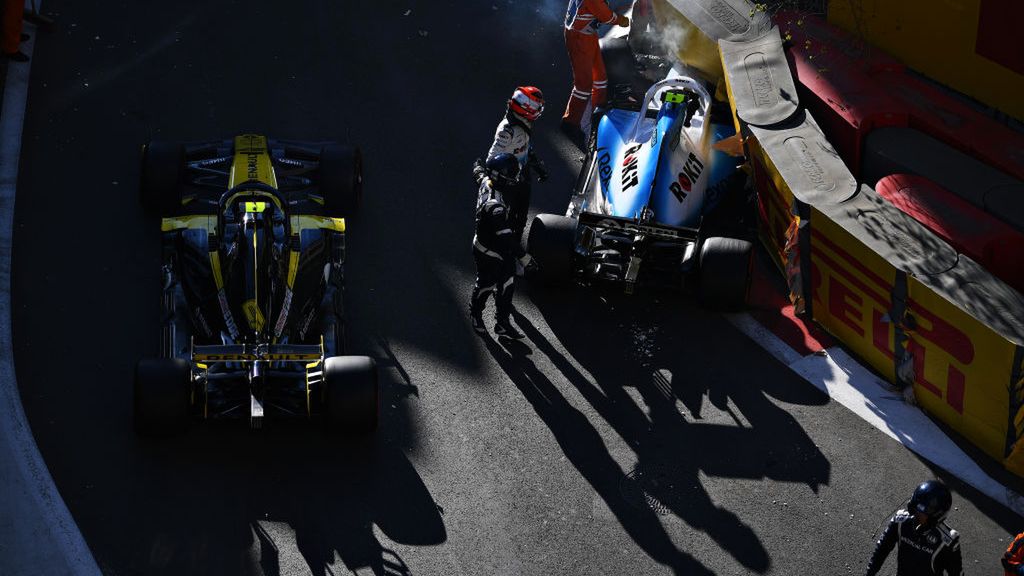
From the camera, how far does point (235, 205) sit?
10.7 m

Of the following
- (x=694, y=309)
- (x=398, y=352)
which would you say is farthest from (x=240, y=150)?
(x=694, y=309)

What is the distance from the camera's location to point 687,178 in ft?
40.4

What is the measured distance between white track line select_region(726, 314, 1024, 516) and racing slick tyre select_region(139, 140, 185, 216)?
5.35 metres

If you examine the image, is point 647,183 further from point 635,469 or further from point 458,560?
point 458,560

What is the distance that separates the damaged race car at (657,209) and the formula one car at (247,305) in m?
2.16

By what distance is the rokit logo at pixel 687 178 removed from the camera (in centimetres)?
1217

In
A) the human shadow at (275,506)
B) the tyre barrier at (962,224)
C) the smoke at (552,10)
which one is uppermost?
the smoke at (552,10)

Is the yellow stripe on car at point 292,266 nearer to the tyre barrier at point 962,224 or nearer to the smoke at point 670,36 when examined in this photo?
the tyre barrier at point 962,224

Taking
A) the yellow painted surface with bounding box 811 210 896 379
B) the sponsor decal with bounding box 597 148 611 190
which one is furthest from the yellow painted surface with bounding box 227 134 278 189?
the yellow painted surface with bounding box 811 210 896 379

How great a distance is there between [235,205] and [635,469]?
12.9 ft

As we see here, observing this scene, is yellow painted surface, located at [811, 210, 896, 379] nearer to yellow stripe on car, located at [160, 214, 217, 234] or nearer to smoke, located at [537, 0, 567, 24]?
yellow stripe on car, located at [160, 214, 217, 234]

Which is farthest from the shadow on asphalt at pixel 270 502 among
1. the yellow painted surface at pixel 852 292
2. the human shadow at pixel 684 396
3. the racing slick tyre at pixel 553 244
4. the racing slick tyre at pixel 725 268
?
the yellow painted surface at pixel 852 292

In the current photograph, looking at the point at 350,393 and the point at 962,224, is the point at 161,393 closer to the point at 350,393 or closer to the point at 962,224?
the point at 350,393

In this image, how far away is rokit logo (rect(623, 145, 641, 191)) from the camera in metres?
12.2
